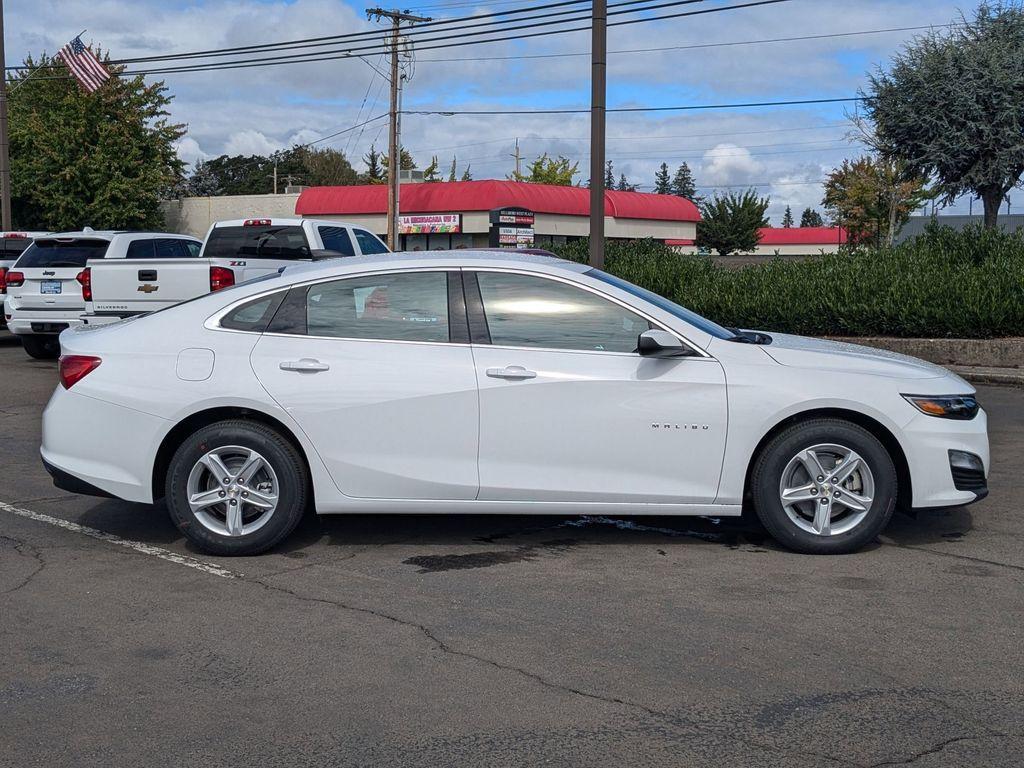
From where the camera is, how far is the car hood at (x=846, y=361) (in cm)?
639

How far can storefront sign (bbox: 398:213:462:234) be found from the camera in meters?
47.8

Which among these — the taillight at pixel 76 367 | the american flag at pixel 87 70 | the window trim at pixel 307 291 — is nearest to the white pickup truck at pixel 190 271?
the taillight at pixel 76 367

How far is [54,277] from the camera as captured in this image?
16969mm

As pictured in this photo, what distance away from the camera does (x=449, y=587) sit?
5914 mm

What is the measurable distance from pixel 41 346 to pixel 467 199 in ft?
101

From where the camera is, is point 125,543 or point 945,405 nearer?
point 945,405

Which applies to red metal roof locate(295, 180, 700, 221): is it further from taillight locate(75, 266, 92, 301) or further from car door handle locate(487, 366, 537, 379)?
car door handle locate(487, 366, 537, 379)

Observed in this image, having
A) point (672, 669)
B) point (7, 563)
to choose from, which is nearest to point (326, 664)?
point (672, 669)

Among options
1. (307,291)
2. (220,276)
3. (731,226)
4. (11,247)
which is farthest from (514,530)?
(731,226)

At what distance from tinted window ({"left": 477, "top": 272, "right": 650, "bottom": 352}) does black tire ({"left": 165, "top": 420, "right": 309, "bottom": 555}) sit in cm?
129

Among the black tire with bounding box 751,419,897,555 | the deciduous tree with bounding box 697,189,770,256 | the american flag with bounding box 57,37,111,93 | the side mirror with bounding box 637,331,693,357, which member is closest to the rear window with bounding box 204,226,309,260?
the side mirror with bounding box 637,331,693,357

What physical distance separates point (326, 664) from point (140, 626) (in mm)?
1036

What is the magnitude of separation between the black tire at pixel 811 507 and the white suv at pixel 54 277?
1260 centimetres

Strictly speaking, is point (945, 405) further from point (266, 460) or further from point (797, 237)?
point (797, 237)
